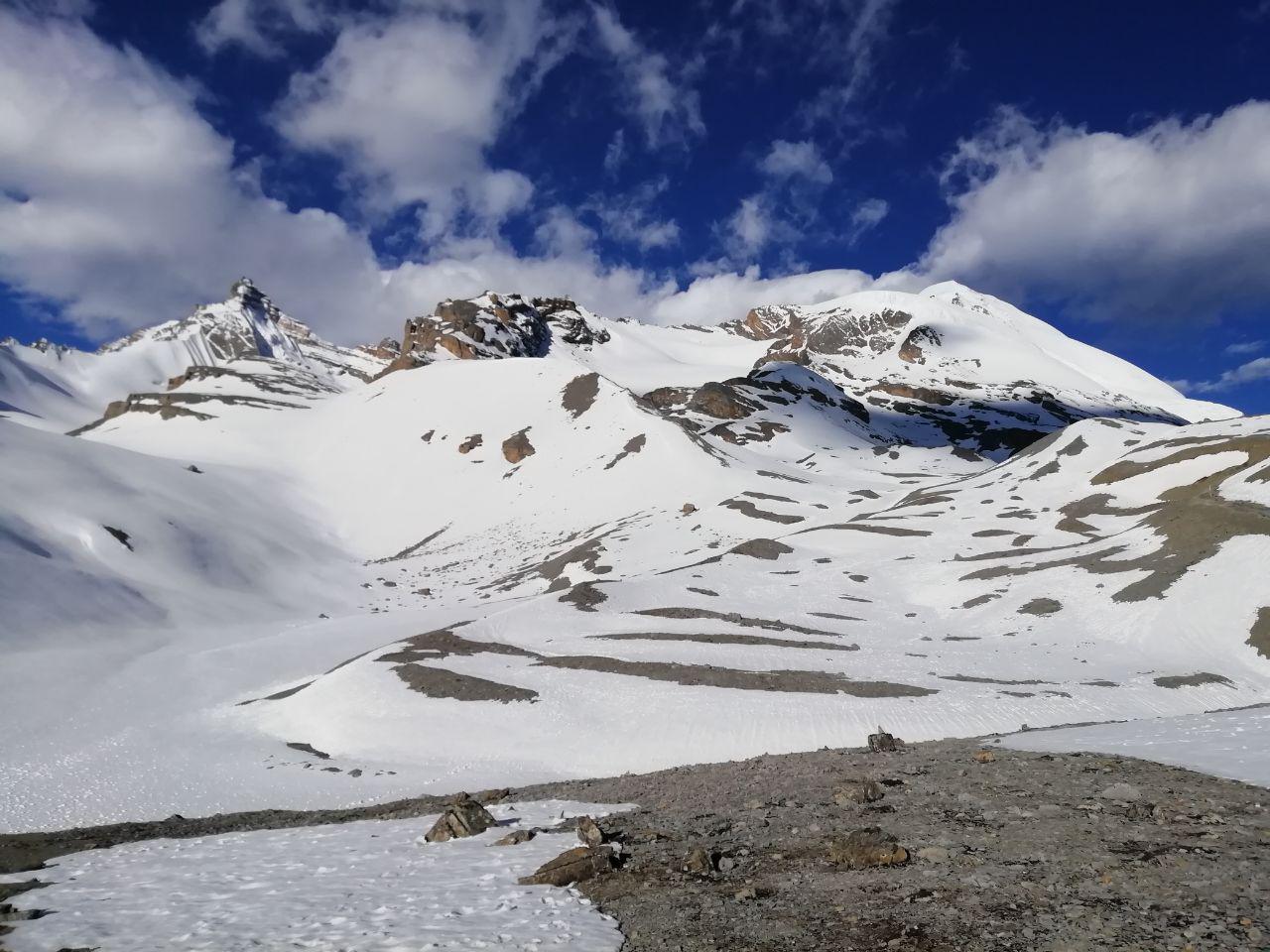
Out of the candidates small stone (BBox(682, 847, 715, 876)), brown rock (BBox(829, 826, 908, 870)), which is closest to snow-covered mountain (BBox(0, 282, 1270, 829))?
small stone (BBox(682, 847, 715, 876))

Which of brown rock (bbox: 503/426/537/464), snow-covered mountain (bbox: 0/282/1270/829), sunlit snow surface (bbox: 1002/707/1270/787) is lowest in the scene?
sunlit snow surface (bbox: 1002/707/1270/787)

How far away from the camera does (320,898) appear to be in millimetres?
12703

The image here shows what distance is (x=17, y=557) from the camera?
186 ft

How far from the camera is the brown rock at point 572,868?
12.9 meters

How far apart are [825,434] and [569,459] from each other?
67.8 metres

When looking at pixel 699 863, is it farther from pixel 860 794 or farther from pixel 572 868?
pixel 860 794

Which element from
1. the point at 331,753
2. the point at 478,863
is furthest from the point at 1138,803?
the point at 331,753

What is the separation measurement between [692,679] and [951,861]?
25745 mm

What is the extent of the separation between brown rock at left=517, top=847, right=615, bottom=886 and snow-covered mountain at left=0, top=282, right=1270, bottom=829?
13679 mm

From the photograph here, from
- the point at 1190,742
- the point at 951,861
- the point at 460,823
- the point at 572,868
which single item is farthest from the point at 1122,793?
the point at 460,823

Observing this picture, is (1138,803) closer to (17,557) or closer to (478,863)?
(478,863)

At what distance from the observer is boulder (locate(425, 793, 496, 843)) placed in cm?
1661

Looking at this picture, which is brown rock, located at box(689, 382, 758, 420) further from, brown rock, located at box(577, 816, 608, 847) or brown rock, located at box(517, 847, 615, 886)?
brown rock, located at box(517, 847, 615, 886)

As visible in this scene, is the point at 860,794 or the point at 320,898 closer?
the point at 320,898
